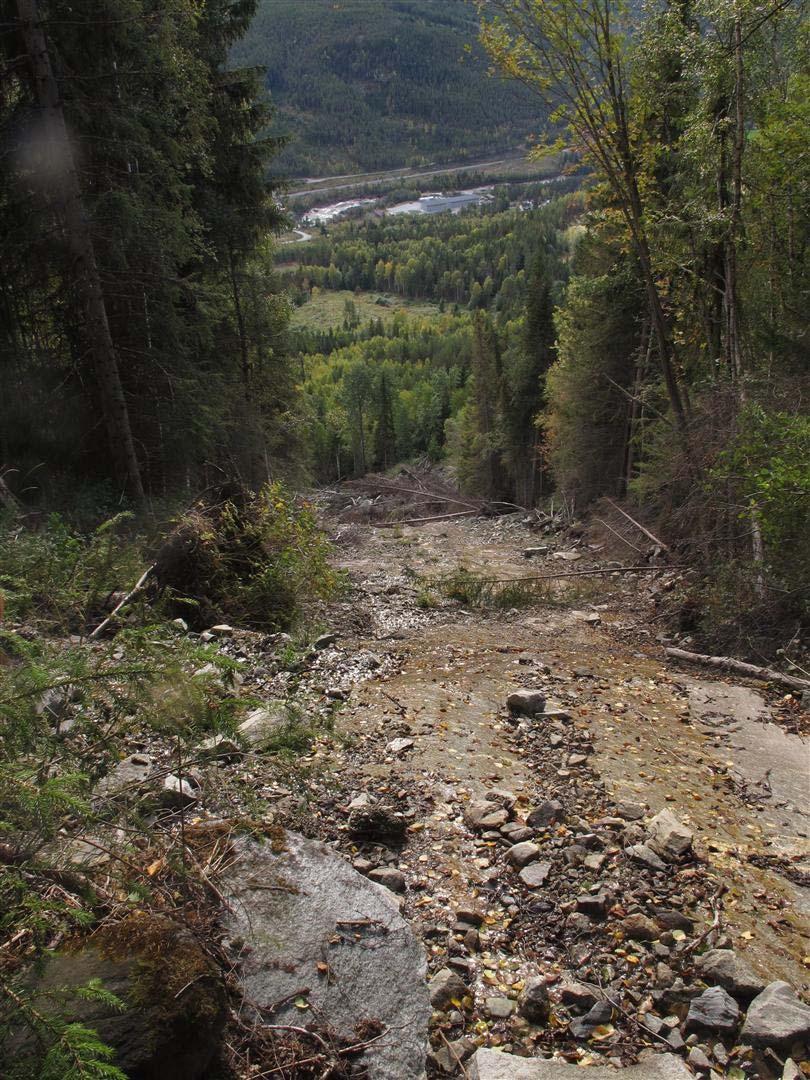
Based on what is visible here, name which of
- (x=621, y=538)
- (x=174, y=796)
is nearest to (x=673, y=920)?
(x=174, y=796)

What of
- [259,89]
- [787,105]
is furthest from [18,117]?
[787,105]

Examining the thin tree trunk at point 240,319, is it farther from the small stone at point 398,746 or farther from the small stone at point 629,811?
the small stone at point 629,811

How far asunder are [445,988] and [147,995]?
144 cm

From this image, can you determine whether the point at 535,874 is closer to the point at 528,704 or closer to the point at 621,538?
the point at 528,704

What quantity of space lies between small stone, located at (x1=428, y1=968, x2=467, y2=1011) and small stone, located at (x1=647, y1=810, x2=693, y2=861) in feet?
5.27

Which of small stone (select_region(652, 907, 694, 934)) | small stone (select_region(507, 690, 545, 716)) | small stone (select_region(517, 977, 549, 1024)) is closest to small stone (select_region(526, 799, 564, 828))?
small stone (select_region(652, 907, 694, 934))

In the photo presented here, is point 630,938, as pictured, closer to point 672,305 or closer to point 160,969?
point 160,969

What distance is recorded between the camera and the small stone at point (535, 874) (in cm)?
368

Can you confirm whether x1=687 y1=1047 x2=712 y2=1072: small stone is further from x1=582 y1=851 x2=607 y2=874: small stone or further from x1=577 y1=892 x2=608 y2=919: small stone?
x1=582 y1=851 x2=607 y2=874: small stone

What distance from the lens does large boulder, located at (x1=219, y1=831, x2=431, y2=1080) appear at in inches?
104

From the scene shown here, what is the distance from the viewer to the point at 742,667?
7.08 m

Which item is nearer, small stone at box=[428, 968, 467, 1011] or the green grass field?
small stone at box=[428, 968, 467, 1011]

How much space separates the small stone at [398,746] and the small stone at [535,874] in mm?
1557

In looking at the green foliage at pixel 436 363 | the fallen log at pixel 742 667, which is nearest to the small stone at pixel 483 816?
the fallen log at pixel 742 667
